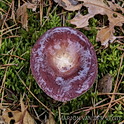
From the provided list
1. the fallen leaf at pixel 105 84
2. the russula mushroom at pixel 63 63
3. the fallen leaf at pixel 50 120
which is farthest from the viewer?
the fallen leaf at pixel 105 84

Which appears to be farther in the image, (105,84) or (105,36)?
(105,36)

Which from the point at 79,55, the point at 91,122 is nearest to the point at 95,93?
the point at 91,122

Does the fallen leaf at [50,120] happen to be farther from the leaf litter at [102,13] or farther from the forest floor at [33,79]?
the leaf litter at [102,13]

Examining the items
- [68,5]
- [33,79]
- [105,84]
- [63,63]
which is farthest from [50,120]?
[68,5]

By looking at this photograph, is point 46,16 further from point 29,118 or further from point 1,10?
point 29,118

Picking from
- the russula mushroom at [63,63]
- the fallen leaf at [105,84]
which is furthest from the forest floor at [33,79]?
the russula mushroom at [63,63]

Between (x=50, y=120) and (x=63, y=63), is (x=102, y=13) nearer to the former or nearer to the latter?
(x=63, y=63)

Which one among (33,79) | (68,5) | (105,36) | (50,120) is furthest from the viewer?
(68,5)
